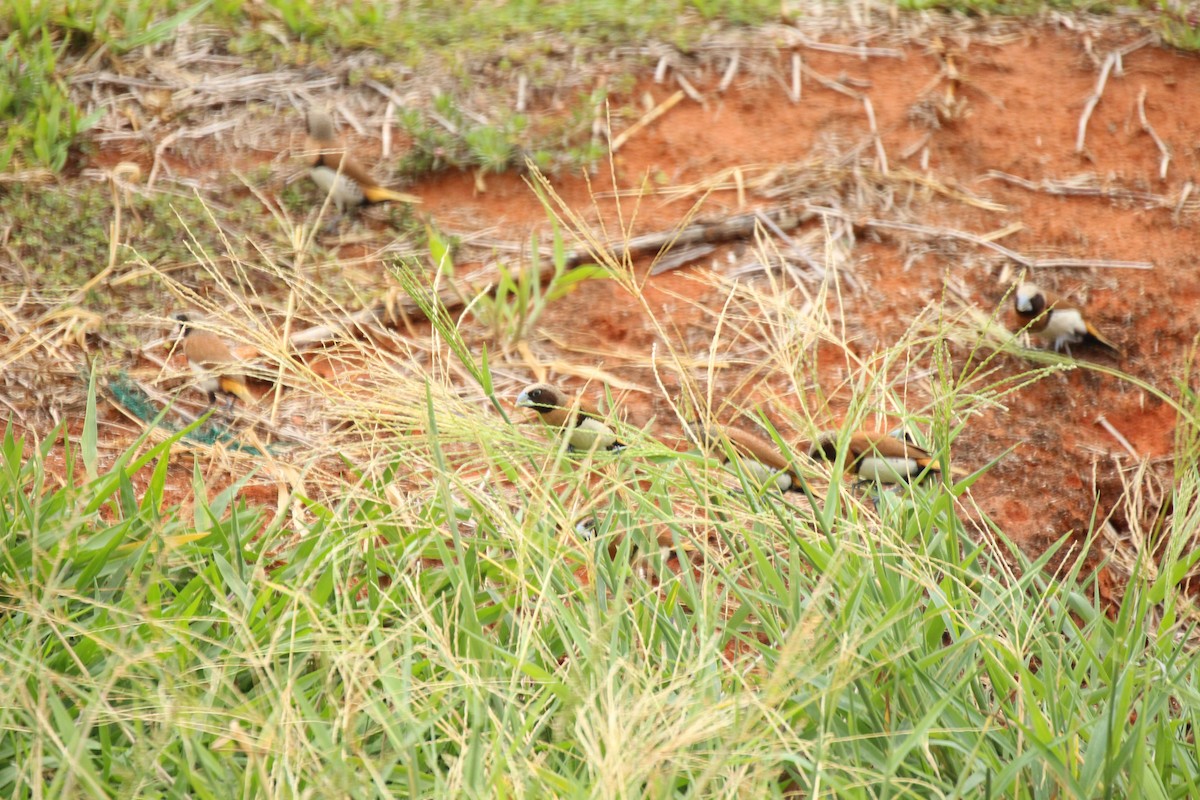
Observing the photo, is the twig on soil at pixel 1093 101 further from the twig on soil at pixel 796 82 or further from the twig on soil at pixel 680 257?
the twig on soil at pixel 680 257

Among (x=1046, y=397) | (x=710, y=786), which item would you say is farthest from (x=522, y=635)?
(x=1046, y=397)

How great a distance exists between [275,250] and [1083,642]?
11.8 feet

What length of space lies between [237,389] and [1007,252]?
329 cm

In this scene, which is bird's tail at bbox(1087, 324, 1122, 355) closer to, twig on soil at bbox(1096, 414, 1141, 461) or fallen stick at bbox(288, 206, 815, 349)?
twig on soil at bbox(1096, 414, 1141, 461)

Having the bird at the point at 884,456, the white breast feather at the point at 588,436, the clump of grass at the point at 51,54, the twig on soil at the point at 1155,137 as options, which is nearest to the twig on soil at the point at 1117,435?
the bird at the point at 884,456

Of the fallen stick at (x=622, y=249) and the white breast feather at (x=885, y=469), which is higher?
the white breast feather at (x=885, y=469)

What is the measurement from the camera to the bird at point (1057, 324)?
4434 millimetres

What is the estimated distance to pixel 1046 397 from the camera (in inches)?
171

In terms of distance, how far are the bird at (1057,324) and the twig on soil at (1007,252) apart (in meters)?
0.40

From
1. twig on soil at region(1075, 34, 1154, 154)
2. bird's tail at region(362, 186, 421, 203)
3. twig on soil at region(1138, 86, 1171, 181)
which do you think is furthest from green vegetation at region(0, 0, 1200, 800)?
twig on soil at region(1075, 34, 1154, 154)

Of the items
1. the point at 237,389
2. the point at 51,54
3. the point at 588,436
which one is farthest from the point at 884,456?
the point at 51,54

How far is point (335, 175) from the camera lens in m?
4.99

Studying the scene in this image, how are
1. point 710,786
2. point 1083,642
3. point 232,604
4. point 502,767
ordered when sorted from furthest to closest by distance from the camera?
1. point 232,604
2. point 1083,642
3. point 710,786
4. point 502,767

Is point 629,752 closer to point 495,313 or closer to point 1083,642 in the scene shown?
point 1083,642
